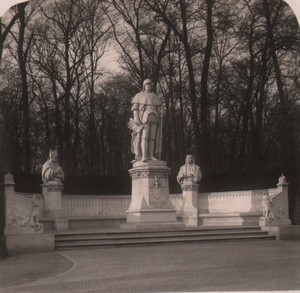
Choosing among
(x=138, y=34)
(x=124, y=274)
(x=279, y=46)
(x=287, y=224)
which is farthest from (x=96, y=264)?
(x=138, y=34)

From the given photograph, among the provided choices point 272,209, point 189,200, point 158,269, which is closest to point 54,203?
point 189,200

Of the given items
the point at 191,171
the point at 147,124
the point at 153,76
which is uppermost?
the point at 153,76

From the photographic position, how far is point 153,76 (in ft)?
89.5

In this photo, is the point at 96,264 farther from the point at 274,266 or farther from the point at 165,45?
the point at 165,45

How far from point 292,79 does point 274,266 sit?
1509 centimetres

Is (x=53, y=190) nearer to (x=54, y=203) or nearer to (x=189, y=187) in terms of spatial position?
(x=54, y=203)

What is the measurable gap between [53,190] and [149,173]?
3.62m

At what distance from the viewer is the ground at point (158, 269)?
27.2 feet

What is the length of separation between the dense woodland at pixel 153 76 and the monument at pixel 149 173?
267 inches

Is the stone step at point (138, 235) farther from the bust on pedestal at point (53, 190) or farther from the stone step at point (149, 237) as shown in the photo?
the bust on pedestal at point (53, 190)

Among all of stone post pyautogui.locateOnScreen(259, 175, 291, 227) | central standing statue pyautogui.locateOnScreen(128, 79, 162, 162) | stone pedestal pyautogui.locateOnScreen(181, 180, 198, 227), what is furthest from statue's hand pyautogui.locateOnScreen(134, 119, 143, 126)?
stone post pyautogui.locateOnScreen(259, 175, 291, 227)

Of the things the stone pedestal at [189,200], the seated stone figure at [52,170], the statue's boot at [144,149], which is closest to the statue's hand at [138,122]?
the statue's boot at [144,149]

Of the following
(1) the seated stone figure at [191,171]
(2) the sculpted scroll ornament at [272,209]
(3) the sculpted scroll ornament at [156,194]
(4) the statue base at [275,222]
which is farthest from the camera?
(1) the seated stone figure at [191,171]

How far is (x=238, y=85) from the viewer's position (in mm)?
27297
